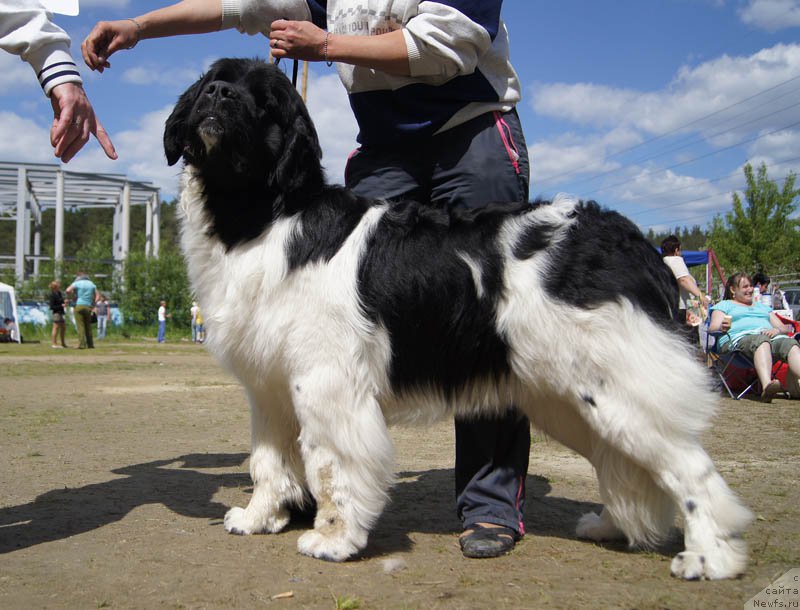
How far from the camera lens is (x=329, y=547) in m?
2.97

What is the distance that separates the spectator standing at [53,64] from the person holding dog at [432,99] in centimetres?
38

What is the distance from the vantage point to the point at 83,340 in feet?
67.1

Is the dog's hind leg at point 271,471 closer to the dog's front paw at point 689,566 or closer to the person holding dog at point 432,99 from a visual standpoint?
the person holding dog at point 432,99

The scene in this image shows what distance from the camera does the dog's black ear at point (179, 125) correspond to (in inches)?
126

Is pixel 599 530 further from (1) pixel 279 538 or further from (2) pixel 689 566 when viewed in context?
(1) pixel 279 538

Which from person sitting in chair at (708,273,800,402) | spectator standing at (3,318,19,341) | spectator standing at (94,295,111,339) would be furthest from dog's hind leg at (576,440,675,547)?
spectator standing at (94,295,111,339)

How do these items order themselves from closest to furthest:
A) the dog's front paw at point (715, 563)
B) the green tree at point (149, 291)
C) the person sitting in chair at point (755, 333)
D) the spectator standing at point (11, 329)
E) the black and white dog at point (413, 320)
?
the dog's front paw at point (715, 563) < the black and white dog at point (413, 320) < the person sitting in chair at point (755, 333) < the spectator standing at point (11, 329) < the green tree at point (149, 291)

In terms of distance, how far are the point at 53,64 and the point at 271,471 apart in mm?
2114

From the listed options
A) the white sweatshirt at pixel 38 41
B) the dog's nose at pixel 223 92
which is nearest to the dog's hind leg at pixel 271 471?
the dog's nose at pixel 223 92

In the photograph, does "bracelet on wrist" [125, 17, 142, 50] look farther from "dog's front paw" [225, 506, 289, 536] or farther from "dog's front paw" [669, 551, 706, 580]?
"dog's front paw" [669, 551, 706, 580]

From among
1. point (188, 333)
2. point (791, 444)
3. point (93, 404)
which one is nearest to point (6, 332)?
point (188, 333)

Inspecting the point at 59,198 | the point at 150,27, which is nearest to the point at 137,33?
the point at 150,27

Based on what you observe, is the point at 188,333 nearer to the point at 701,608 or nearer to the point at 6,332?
the point at 6,332

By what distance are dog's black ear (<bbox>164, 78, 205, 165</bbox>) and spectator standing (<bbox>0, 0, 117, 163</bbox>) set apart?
34 centimetres
